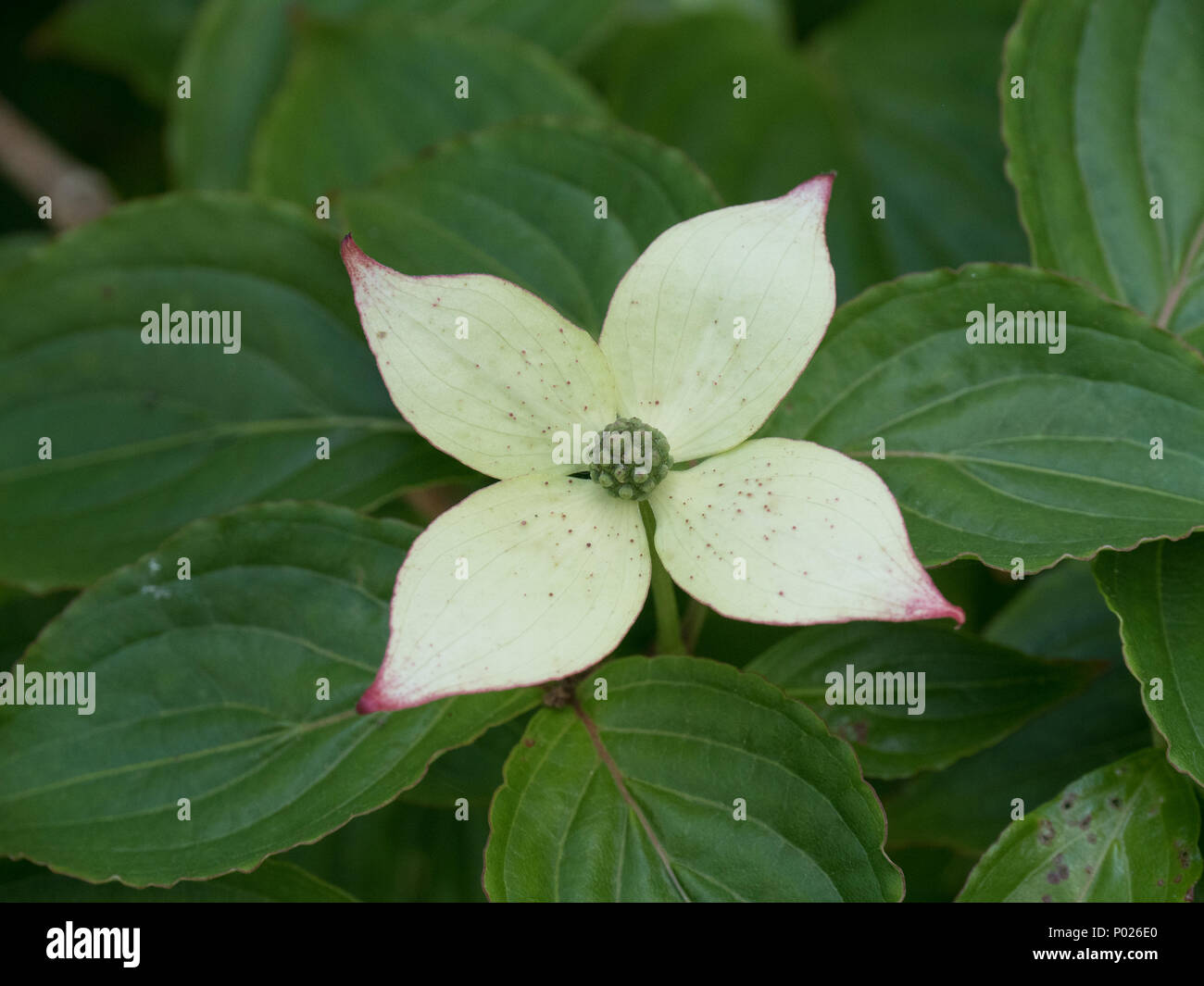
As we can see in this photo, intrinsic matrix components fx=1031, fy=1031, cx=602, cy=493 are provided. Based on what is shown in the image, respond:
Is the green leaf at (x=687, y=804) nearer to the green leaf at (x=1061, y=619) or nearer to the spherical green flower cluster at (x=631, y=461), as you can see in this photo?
the spherical green flower cluster at (x=631, y=461)

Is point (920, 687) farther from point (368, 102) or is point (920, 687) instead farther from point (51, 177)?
point (51, 177)

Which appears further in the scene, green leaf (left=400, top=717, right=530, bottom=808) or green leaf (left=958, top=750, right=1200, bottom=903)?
green leaf (left=400, top=717, right=530, bottom=808)

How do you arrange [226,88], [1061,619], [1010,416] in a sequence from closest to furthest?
[1010,416] → [1061,619] → [226,88]

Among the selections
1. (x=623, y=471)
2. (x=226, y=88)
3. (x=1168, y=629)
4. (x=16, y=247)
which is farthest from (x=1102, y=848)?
(x=16, y=247)

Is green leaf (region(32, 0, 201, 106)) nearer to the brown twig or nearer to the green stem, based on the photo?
the brown twig

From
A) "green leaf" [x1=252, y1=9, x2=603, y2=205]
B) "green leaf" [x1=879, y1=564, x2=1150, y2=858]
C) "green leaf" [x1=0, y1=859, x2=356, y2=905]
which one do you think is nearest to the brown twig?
"green leaf" [x1=252, y1=9, x2=603, y2=205]
